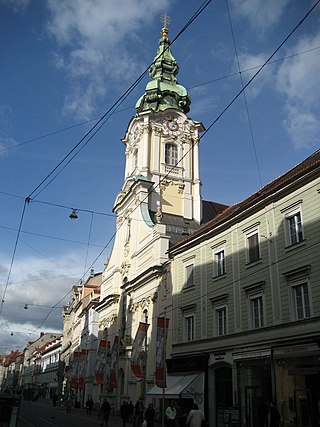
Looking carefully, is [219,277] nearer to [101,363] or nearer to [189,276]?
[189,276]

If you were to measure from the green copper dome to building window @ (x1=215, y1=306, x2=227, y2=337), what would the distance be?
26348 mm

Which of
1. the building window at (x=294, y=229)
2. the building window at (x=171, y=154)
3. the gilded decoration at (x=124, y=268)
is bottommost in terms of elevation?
the building window at (x=294, y=229)

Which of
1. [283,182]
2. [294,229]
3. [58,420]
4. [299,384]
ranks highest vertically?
[283,182]

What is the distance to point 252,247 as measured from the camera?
23.7 meters

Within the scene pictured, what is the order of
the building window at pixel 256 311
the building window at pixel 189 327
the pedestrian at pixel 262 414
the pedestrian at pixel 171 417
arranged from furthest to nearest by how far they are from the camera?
the building window at pixel 189 327, the pedestrian at pixel 171 417, the building window at pixel 256 311, the pedestrian at pixel 262 414


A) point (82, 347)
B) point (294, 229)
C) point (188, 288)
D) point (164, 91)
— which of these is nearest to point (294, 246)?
point (294, 229)

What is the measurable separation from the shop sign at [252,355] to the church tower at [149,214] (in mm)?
10455

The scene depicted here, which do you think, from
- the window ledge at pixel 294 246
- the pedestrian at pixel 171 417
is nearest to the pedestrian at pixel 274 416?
the pedestrian at pixel 171 417

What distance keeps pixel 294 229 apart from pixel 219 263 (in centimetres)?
617

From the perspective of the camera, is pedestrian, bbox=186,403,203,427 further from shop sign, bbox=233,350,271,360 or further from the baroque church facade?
the baroque church facade

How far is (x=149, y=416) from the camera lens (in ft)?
70.9

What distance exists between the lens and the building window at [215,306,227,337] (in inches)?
971

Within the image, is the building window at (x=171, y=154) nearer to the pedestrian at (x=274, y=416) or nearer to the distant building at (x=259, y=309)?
the distant building at (x=259, y=309)

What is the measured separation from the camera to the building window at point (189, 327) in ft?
91.0
